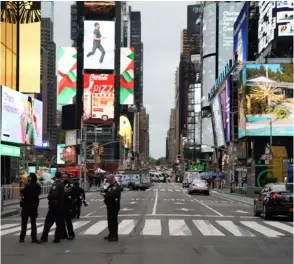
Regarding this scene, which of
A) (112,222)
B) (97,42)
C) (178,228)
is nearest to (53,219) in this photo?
(112,222)

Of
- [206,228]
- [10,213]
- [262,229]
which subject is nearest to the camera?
[262,229]

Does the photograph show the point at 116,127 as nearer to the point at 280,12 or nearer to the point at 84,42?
the point at 84,42

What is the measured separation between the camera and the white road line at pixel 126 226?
16870 millimetres

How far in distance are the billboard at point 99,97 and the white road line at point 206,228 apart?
10904cm

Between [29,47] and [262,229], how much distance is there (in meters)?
44.2

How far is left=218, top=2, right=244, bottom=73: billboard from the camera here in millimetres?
151625

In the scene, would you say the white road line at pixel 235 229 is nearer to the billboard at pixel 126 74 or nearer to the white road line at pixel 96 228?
the white road line at pixel 96 228

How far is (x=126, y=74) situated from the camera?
147125mm

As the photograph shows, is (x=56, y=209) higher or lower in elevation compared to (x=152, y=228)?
higher

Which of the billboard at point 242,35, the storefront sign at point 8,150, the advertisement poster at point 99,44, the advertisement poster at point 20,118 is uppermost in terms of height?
the advertisement poster at point 99,44

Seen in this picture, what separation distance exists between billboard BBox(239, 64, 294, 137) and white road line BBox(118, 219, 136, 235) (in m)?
59.8

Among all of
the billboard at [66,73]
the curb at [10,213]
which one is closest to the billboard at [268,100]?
the curb at [10,213]

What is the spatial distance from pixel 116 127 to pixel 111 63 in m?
18.3

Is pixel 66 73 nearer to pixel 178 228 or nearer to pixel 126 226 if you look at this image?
pixel 126 226
